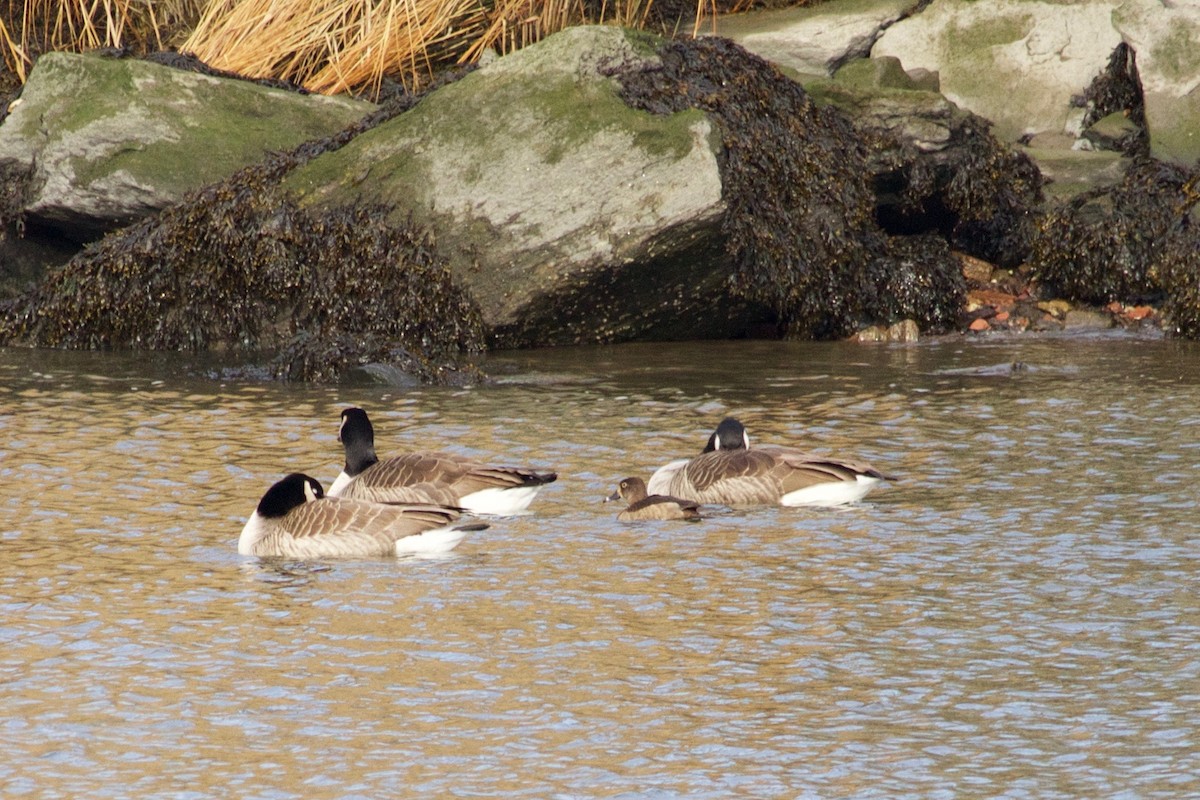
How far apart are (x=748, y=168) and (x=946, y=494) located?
7.03 m

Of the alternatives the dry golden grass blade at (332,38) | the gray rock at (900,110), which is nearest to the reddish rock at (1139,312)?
the gray rock at (900,110)

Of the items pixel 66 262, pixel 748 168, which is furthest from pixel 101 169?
pixel 748 168

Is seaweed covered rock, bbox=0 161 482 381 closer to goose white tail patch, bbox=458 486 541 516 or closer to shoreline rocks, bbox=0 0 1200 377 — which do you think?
shoreline rocks, bbox=0 0 1200 377

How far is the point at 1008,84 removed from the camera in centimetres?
1927

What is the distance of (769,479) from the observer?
9.42 m

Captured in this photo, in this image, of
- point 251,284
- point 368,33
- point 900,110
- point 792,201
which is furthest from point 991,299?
point 368,33

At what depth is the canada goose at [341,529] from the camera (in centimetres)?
834

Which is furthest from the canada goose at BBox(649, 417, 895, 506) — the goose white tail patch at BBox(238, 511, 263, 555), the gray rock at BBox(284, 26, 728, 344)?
the gray rock at BBox(284, 26, 728, 344)

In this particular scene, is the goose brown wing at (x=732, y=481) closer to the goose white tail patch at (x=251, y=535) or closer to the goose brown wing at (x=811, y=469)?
the goose brown wing at (x=811, y=469)

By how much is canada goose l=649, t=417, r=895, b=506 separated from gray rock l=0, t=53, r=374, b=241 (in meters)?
8.59

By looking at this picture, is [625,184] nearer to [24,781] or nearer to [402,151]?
[402,151]

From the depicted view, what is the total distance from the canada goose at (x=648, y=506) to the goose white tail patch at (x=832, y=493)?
0.58 metres

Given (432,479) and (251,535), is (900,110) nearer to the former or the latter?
(432,479)

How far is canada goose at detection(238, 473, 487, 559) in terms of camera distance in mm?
8344
